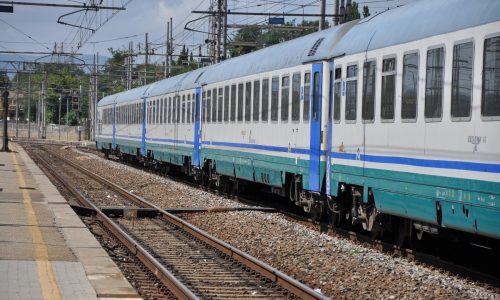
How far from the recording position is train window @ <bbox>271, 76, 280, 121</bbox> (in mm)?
17427

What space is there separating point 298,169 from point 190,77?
12.5 m

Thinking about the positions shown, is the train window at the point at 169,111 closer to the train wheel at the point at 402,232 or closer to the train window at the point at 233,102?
the train window at the point at 233,102

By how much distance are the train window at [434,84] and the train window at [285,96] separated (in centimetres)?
620

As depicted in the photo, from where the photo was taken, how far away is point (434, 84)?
34.3 feet

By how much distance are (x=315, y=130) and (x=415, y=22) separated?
13.1ft

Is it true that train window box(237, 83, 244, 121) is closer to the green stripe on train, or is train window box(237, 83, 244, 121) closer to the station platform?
the station platform

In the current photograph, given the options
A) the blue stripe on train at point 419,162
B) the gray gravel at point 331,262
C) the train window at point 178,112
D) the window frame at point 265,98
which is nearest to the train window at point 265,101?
the window frame at point 265,98

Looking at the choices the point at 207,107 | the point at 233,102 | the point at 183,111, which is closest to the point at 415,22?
the point at 233,102

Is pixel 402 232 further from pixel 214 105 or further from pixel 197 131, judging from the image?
pixel 197 131

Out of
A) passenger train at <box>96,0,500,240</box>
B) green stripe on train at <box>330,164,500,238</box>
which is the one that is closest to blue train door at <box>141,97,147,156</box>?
passenger train at <box>96,0,500,240</box>

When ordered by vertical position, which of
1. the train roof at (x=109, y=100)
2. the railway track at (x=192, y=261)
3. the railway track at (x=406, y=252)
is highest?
the train roof at (x=109, y=100)

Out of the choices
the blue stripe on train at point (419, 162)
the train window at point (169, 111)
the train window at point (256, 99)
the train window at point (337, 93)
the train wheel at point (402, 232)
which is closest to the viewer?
Answer: the blue stripe on train at point (419, 162)

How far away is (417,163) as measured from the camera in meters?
10.8

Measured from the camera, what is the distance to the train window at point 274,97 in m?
17.4
